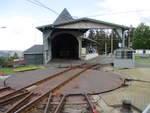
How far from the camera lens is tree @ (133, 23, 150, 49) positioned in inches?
1854

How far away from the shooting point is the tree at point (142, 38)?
47.1 m

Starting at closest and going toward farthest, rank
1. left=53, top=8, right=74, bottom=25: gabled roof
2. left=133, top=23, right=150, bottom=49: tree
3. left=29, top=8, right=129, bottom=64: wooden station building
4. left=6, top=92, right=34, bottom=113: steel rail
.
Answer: left=6, top=92, right=34, bottom=113: steel rail
left=29, top=8, right=129, bottom=64: wooden station building
left=53, top=8, right=74, bottom=25: gabled roof
left=133, top=23, right=150, bottom=49: tree

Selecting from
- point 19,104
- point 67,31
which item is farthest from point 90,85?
point 67,31

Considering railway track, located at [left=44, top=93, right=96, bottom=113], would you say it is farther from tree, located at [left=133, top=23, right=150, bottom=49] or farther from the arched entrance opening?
tree, located at [left=133, top=23, right=150, bottom=49]

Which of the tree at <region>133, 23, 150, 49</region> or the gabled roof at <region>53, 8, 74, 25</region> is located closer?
the gabled roof at <region>53, 8, 74, 25</region>

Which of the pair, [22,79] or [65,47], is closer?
[22,79]

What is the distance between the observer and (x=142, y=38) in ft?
157

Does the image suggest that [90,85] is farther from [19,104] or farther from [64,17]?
[64,17]

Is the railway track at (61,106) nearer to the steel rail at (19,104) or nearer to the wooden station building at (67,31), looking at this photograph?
the steel rail at (19,104)

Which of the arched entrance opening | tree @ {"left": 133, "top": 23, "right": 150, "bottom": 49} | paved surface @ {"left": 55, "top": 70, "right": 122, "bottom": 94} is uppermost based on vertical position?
tree @ {"left": 133, "top": 23, "right": 150, "bottom": 49}

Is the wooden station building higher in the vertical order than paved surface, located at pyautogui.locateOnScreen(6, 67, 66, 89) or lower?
higher

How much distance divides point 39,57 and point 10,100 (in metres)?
12.6

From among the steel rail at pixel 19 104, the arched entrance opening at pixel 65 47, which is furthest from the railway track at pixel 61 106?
the arched entrance opening at pixel 65 47

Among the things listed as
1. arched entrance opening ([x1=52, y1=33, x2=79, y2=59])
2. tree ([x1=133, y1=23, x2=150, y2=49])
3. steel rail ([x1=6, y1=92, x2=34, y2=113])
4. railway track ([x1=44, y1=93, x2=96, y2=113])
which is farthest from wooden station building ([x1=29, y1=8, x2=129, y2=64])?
tree ([x1=133, y1=23, x2=150, y2=49])
